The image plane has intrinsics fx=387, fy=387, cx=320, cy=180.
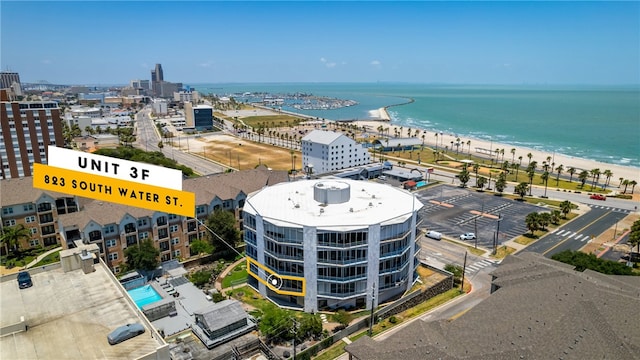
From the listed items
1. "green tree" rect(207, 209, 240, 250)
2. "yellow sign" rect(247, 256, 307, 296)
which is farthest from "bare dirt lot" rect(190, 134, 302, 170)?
"yellow sign" rect(247, 256, 307, 296)

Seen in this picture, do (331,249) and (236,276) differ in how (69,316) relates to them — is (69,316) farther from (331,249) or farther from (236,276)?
(236,276)

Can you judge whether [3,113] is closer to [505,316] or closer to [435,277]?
[435,277]

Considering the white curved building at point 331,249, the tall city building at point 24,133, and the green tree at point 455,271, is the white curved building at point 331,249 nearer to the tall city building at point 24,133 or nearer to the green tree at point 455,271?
the green tree at point 455,271

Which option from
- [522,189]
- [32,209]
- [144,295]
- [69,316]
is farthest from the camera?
[522,189]

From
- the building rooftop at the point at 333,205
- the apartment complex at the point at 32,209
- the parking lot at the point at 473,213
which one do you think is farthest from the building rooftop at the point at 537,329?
the apartment complex at the point at 32,209

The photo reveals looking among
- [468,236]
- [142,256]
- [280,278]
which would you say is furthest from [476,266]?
[142,256]

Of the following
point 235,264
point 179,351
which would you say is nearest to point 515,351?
point 179,351

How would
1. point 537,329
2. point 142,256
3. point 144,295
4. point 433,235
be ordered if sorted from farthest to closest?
point 433,235 < point 142,256 < point 144,295 < point 537,329

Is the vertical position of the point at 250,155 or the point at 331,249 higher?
the point at 331,249
